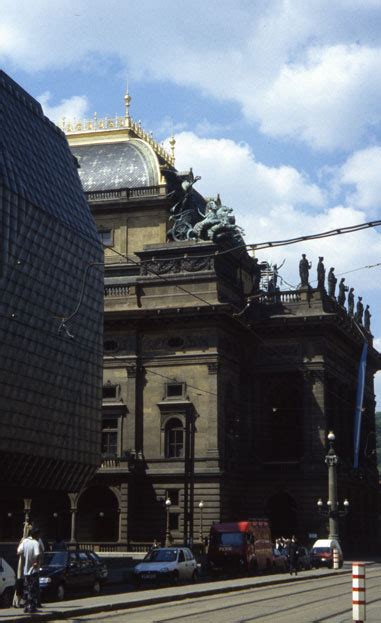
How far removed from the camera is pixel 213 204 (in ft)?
260

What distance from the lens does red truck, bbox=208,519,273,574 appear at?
49.2 meters

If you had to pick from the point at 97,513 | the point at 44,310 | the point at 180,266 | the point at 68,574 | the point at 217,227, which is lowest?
the point at 68,574

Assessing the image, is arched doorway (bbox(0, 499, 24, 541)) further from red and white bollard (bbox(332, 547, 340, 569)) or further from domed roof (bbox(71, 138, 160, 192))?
domed roof (bbox(71, 138, 160, 192))

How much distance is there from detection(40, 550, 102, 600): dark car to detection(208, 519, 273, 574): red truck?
528 inches

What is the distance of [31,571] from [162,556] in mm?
16093

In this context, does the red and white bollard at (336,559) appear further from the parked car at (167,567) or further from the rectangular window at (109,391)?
the rectangular window at (109,391)

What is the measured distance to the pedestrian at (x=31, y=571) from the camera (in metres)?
26.1

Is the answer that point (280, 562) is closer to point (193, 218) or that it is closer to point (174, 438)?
point (174, 438)

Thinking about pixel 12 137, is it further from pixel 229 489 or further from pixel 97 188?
pixel 229 489

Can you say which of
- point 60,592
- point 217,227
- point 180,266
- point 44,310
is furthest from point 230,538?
point 217,227

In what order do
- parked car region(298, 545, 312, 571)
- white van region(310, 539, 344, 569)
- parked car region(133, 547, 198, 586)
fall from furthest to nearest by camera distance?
white van region(310, 539, 344, 569) < parked car region(298, 545, 312, 571) < parked car region(133, 547, 198, 586)

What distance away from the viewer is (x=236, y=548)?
4953 centimetres

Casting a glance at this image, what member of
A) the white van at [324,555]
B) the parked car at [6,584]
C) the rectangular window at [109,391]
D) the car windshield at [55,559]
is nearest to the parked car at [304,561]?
the white van at [324,555]

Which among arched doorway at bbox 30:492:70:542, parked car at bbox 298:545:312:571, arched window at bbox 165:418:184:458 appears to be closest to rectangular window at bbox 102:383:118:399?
arched window at bbox 165:418:184:458
